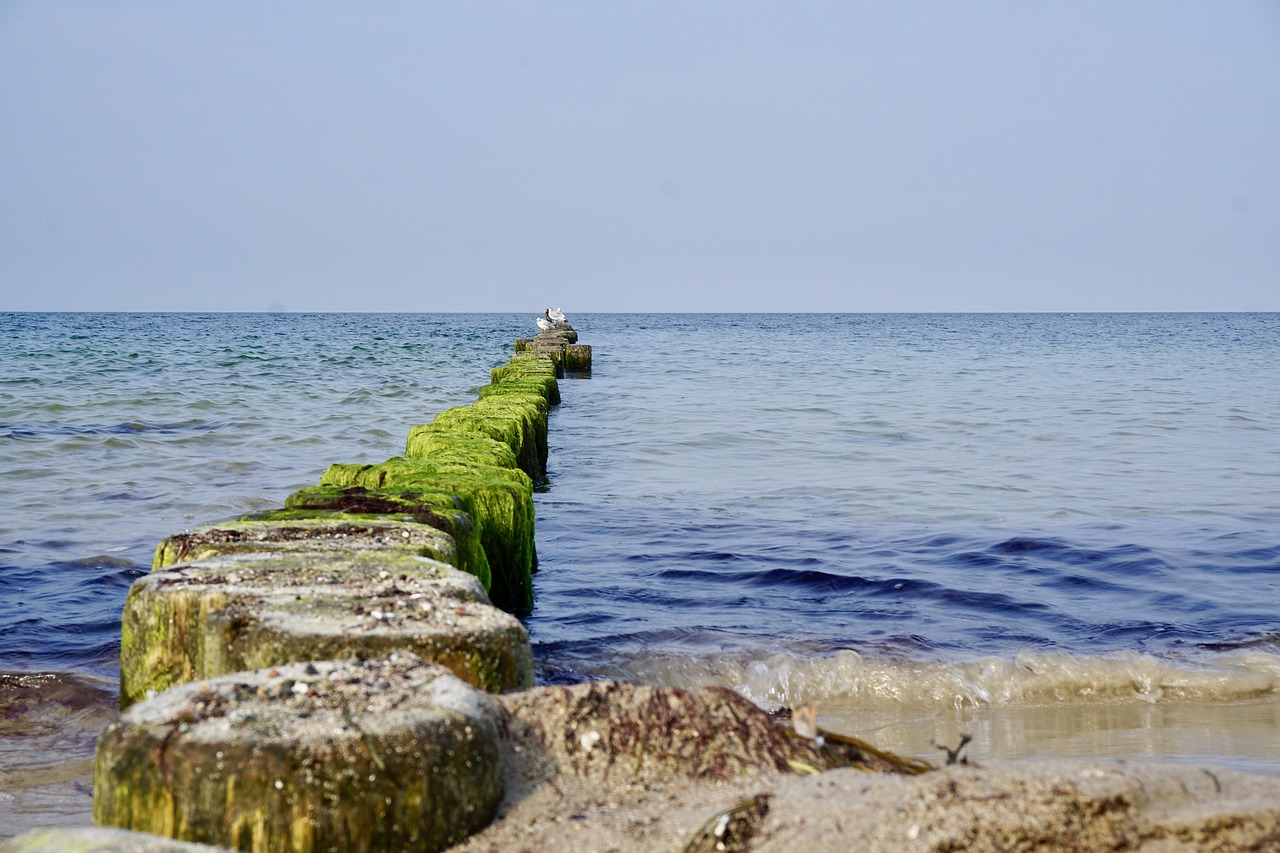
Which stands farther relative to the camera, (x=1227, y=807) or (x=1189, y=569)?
(x=1189, y=569)

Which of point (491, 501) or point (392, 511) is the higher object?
point (392, 511)

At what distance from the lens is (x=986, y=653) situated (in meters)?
5.42

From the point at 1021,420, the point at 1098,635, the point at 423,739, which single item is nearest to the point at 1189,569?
the point at 1098,635

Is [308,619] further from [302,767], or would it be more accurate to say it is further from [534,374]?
[534,374]

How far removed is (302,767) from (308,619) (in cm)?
71

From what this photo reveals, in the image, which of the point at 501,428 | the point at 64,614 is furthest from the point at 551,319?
the point at 64,614

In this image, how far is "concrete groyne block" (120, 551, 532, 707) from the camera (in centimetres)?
258

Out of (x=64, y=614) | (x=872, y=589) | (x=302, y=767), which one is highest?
(x=302, y=767)

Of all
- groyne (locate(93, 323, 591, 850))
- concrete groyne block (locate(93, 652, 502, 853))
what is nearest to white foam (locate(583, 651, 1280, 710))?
groyne (locate(93, 323, 591, 850))

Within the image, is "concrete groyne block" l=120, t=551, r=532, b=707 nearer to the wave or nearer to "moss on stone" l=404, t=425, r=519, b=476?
the wave

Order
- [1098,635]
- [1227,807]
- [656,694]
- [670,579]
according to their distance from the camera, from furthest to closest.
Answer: [670,579] → [1098,635] → [656,694] → [1227,807]

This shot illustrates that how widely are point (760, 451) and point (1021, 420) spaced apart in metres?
5.23

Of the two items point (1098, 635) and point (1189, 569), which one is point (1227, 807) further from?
point (1189, 569)

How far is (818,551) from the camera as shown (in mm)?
7551
